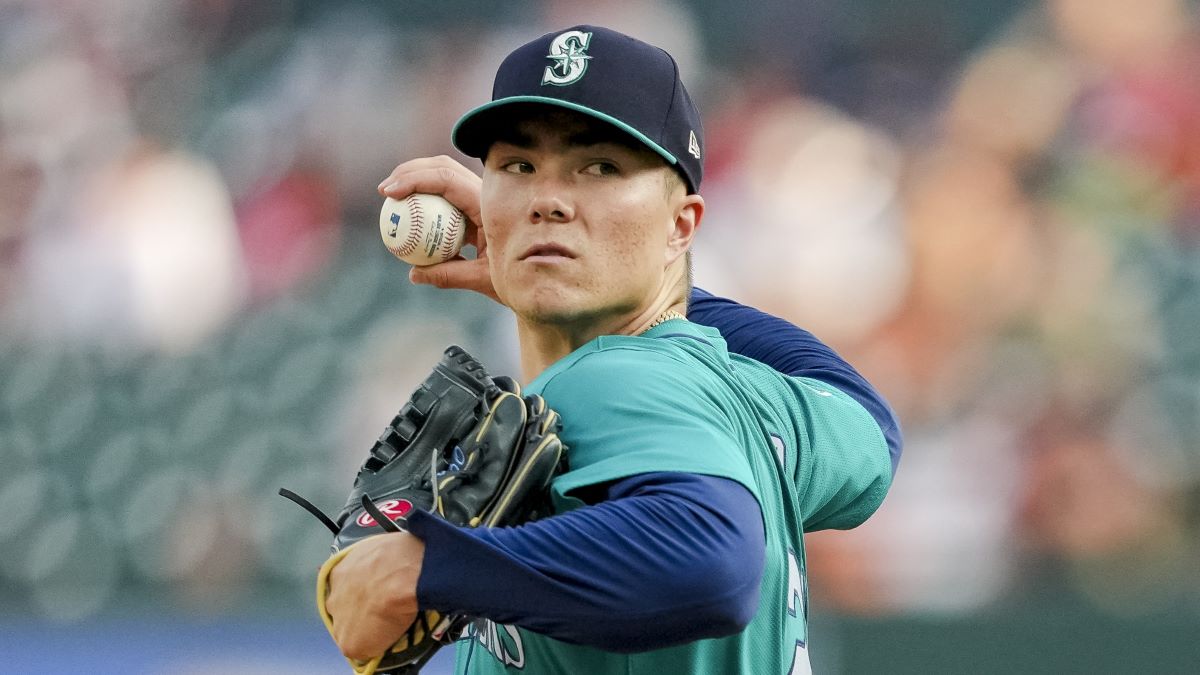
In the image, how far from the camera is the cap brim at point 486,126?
2.16 meters

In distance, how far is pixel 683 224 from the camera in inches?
96.6

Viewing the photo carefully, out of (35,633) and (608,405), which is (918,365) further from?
(608,405)

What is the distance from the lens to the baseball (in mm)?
2932

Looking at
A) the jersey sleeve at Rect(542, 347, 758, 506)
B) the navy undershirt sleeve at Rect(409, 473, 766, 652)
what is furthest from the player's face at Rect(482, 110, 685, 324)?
the navy undershirt sleeve at Rect(409, 473, 766, 652)

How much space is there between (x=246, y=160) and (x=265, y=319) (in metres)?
0.89

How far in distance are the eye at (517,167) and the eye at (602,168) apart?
0.32 feet

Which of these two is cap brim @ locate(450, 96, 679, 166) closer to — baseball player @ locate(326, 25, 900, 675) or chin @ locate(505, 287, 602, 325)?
baseball player @ locate(326, 25, 900, 675)

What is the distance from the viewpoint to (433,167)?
2.96 metres

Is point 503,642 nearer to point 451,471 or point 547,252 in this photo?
point 451,471

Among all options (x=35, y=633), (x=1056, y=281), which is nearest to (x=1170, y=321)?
(x=1056, y=281)

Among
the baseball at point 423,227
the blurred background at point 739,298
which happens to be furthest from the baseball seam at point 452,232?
the blurred background at point 739,298

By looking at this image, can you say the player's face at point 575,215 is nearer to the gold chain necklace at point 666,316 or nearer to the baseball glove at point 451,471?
the gold chain necklace at point 666,316

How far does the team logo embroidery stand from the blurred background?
154 inches

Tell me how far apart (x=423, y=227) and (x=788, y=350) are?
75 cm
